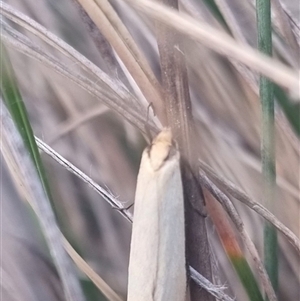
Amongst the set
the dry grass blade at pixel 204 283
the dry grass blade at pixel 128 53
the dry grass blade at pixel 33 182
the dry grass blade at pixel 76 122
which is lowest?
the dry grass blade at pixel 204 283

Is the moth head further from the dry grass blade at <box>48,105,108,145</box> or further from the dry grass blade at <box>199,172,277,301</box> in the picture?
the dry grass blade at <box>48,105,108,145</box>

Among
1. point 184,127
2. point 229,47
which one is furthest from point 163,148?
point 229,47

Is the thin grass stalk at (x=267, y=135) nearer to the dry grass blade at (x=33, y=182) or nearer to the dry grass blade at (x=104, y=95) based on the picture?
the dry grass blade at (x=104, y=95)

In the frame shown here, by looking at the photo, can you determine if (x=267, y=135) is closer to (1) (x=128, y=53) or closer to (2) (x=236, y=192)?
(2) (x=236, y=192)

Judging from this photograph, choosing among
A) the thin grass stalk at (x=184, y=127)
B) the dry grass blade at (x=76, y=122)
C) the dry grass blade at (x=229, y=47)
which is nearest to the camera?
the dry grass blade at (x=229, y=47)

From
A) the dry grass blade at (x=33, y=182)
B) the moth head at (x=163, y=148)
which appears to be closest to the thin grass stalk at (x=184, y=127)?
the moth head at (x=163, y=148)
